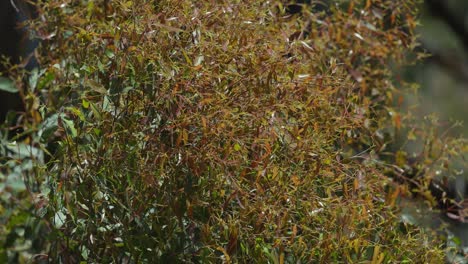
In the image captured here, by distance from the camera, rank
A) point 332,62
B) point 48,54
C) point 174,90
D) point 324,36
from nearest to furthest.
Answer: point 174,90 → point 332,62 → point 48,54 → point 324,36

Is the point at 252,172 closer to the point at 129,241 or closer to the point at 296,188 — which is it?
the point at 296,188

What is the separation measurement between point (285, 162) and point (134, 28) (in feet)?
1.36

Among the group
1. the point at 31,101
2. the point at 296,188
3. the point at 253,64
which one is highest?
the point at 253,64

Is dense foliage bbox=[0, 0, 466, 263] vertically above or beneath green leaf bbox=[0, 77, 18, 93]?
above

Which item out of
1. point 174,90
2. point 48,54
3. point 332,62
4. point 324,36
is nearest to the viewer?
point 174,90

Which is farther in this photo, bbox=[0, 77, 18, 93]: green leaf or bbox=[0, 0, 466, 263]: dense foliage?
bbox=[0, 77, 18, 93]: green leaf

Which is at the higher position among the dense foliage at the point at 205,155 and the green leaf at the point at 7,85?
the dense foliage at the point at 205,155

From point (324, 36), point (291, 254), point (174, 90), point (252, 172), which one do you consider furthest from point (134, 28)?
point (324, 36)

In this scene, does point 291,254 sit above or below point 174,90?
below

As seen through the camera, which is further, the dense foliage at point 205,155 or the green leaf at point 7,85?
the green leaf at point 7,85

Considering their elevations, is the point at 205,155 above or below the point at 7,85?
above

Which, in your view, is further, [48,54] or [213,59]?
[48,54]

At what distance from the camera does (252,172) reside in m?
2.03

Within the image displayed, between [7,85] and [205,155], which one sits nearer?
[205,155]
